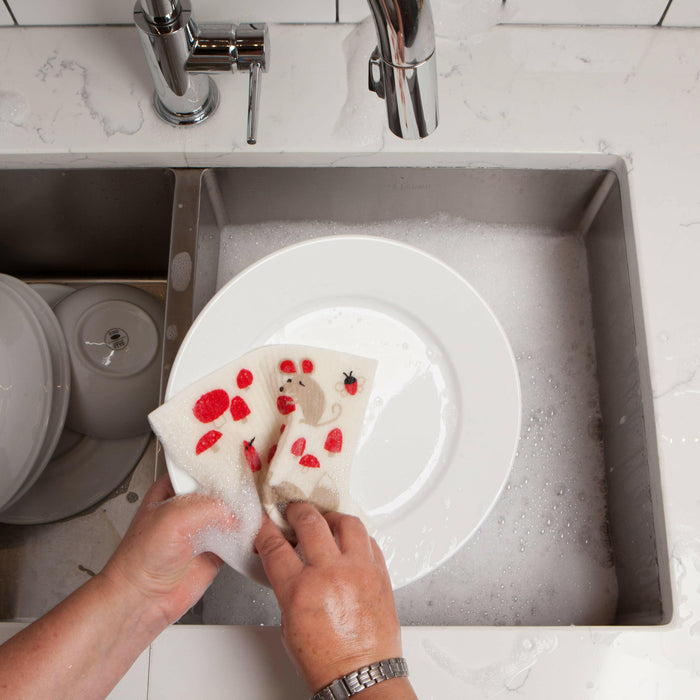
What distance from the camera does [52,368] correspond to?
705mm

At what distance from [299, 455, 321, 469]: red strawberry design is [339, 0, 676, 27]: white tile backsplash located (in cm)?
50

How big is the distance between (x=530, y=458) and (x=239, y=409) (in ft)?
1.19

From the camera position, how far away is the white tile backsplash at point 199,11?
69 cm

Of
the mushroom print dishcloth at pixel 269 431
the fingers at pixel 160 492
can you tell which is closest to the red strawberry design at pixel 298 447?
the mushroom print dishcloth at pixel 269 431

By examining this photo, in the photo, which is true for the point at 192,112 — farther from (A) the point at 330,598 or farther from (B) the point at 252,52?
(A) the point at 330,598

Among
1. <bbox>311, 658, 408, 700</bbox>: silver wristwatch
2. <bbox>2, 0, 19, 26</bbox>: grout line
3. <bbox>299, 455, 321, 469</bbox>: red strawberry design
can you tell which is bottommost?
<bbox>311, 658, 408, 700</bbox>: silver wristwatch

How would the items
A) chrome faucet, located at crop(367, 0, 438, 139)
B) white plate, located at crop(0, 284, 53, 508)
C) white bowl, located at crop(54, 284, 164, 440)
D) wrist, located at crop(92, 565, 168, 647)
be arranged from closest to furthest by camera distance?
chrome faucet, located at crop(367, 0, 438, 139) < wrist, located at crop(92, 565, 168, 647) < white plate, located at crop(0, 284, 53, 508) < white bowl, located at crop(54, 284, 164, 440)

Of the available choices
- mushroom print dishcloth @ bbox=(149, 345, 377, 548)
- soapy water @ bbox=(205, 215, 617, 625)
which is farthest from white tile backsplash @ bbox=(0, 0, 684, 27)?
mushroom print dishcloth @ bbox=(149, 345, 377, 548)

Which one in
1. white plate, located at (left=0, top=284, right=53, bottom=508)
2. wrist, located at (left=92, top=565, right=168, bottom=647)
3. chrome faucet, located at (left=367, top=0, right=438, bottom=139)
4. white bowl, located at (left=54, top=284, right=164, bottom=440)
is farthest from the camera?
white bowl, located at (left=54, top=284, right=164, bottom=440)

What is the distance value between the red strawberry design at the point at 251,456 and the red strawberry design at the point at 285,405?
1.6 inches

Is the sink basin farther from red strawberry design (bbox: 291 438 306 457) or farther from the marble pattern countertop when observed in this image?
red strawberry design (bbox: 291 438 306 457)

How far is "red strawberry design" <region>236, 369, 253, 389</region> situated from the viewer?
0.58 m

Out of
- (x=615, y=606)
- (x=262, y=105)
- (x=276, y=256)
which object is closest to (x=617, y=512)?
(x=615, y=606)

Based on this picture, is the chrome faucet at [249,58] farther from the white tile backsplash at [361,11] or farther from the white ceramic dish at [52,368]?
the white ceramic dish at [52,368]
